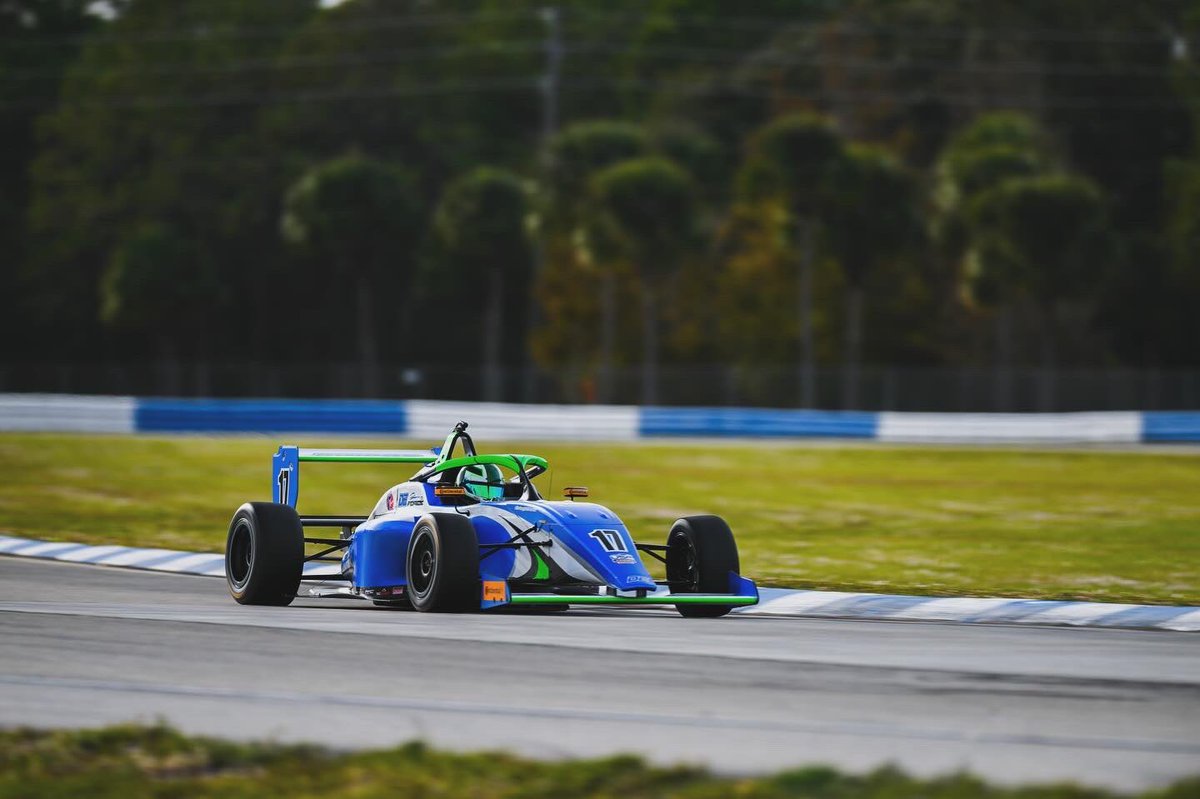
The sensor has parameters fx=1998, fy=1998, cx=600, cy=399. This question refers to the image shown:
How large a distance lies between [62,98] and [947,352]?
3989cm

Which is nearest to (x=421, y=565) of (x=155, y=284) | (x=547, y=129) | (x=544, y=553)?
(x=544, y=553)

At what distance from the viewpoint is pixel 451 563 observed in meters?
12.8

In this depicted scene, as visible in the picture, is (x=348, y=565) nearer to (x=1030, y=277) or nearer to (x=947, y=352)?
(x=1030, y=277)

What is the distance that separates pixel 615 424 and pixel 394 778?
38083mm

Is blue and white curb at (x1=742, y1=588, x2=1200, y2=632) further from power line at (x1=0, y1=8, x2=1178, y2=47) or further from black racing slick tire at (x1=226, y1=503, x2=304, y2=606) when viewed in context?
power line at (x1=0, y1=8, x2=1178, y2=47)

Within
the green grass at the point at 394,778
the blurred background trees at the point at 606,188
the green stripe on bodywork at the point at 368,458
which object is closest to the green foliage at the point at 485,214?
the blurred background trees at the point at 606,188

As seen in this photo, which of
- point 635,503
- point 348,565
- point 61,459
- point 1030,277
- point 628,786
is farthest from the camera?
point 1030,277

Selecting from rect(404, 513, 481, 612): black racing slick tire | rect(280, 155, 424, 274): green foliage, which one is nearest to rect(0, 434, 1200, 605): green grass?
rect(404, 513, 481, 612): black racing slick tire

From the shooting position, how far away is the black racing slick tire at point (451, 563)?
12.7m

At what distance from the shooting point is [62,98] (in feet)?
277

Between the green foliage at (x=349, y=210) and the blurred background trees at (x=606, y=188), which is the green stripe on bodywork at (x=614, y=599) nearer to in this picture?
the blurred background trees at (x=606, y=188)

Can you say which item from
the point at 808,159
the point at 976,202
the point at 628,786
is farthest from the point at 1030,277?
the point at 628,786

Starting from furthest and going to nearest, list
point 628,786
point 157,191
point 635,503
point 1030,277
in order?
1. point 157,191
2. point 1030,277
3. point 635,503
4. point 628,786

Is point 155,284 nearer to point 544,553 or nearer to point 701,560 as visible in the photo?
point 701,560
